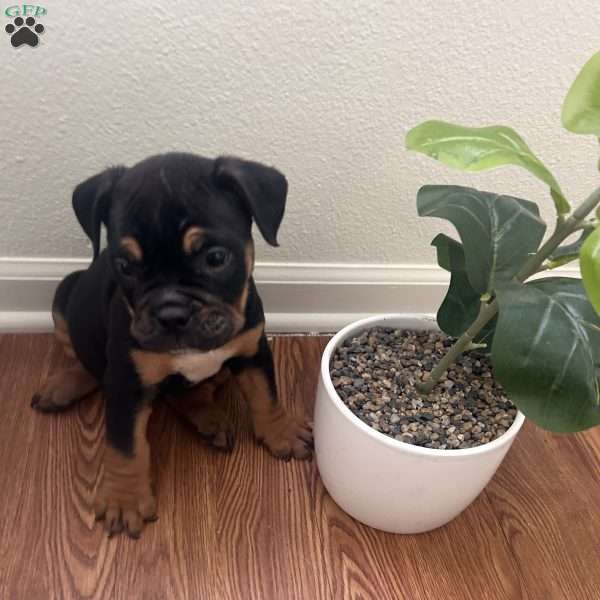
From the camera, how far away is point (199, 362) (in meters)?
1.03

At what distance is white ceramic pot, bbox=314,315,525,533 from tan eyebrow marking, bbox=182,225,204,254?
1.13 ft

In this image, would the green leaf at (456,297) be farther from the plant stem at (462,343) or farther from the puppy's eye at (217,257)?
the puppy's eye at (217,257)

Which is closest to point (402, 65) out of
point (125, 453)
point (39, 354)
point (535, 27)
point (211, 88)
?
point (535, 27)

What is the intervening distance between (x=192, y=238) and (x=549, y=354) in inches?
19.0

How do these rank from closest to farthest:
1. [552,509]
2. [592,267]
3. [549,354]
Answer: [592,267]
[549,354]
[552,509]

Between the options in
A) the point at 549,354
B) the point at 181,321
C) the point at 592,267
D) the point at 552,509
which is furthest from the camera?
the point at 552,509

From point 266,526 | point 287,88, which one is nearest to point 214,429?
point 266,526

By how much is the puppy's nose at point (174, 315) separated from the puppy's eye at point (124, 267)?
0.08m

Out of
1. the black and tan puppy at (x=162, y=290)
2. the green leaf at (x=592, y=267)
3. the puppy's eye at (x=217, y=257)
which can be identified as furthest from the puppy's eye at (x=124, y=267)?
the green leaf at (x=592, y=267)

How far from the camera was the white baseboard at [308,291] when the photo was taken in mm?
1391

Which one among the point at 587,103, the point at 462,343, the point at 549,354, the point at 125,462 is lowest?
the point at 125,462

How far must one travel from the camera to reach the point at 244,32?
1090 mm

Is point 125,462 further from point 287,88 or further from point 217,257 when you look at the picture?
point 287,88

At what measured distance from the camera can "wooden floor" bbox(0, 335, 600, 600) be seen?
105 cm
